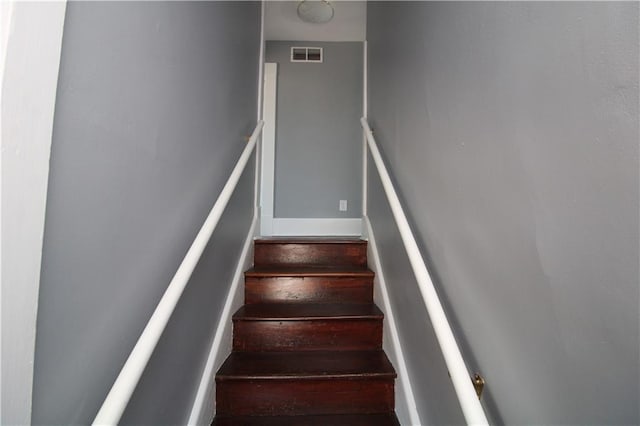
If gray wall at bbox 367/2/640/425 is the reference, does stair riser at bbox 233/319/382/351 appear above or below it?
below

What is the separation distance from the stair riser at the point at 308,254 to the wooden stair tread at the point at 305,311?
353mm

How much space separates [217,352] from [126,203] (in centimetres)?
86

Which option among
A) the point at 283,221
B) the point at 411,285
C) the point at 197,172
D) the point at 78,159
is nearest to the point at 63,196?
the point at 78,159

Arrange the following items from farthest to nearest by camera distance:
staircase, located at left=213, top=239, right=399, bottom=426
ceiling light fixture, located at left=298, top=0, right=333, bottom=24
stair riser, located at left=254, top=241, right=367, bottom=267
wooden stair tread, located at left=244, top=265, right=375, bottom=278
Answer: ceiling light fixture, located at left=298, top=0, right=333, bottom=24
stair riser, located at left=254, top=241, right=367, bottom=267
wooden stair tread, located at left=244, top=265, right=375, bottom=278
staircase, located at left=213, top=239, right=399, bottom=426

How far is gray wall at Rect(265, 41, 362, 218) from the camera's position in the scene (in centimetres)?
336

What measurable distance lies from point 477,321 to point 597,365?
32 cm

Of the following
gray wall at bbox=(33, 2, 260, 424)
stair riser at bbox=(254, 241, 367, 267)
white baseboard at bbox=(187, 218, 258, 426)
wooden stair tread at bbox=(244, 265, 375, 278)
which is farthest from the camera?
stair riser at bbox=(254, 241, 367, 267)

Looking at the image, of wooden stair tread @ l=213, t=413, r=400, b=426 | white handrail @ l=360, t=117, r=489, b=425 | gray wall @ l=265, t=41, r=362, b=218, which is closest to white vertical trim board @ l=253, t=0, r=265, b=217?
gray wall @ l=265, t=41, r=362, b=218

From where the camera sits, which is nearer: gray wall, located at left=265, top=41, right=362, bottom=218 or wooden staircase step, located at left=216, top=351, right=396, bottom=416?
wooden staircase step, located at left=216, top=351, right=396, bottom=416

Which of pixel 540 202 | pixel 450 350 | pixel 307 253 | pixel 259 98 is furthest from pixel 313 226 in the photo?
pixel 540 202

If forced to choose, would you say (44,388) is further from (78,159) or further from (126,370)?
(78,159)

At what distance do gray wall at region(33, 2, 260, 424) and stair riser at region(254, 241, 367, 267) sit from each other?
2.34ft

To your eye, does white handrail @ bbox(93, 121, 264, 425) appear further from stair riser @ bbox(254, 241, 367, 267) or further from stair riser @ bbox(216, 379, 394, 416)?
stair riser @ bbox(254, 241, 367, 267)

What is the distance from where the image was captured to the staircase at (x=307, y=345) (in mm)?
1272
